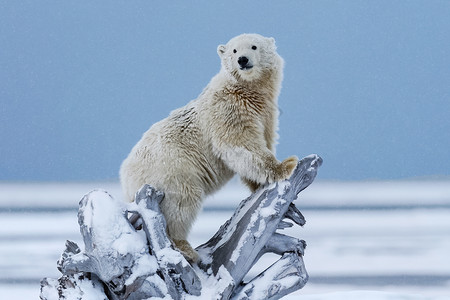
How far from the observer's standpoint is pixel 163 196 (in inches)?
124

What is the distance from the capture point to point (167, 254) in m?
3.02

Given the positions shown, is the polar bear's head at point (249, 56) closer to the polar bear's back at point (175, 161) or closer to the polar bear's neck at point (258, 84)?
the polar bear's neck at point (258, 84)

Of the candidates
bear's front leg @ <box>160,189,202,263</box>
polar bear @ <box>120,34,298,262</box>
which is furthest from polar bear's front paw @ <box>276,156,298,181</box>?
bear's front leg @ <box>160,189,202,263</box>

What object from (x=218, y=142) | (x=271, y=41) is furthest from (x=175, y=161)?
(x=271, y=41)

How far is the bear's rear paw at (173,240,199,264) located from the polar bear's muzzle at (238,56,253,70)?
3.39 ft

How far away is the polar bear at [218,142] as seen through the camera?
320cm

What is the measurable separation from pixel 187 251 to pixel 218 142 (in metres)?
0.63

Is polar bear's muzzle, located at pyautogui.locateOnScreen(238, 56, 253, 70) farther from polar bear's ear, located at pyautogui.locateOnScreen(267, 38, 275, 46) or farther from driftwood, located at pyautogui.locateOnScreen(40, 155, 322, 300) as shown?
driftwood, located at pyautogui.locateOnScreen(40, 155, 322, 300)

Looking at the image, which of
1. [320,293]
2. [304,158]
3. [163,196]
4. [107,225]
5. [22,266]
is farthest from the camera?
[22,266]

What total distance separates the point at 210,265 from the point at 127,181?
67 cm

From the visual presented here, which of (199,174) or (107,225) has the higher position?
(199,174)

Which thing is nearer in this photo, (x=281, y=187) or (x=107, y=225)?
(x=107, y=225)

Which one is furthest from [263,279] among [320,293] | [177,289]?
[320,293]

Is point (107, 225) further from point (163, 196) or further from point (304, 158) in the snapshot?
point (304, 158)
